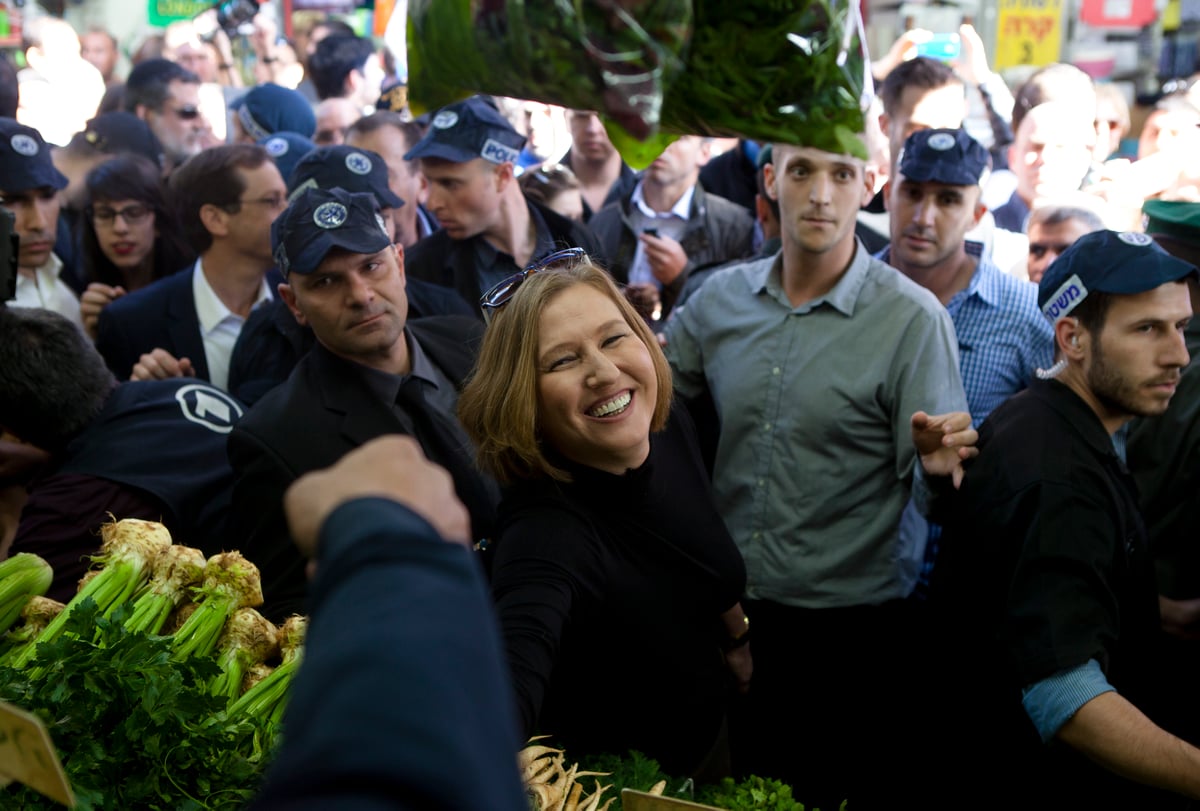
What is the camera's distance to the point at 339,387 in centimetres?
303

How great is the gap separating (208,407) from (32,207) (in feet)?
5.91

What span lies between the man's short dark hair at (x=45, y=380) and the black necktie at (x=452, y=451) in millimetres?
769

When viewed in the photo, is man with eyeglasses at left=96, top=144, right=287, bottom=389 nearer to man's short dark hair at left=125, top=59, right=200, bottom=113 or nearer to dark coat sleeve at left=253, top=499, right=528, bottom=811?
man's short dark hair at left=125, top=59, right=200, bottom=113

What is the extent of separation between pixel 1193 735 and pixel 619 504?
1.75m

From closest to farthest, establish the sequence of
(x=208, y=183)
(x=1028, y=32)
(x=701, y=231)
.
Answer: (x=208, y=183) → (x=701, y=231) → (x=1028, y=32)

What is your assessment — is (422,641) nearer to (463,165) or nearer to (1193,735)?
(1193,735)

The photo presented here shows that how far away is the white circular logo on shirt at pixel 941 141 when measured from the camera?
3879 millimetres

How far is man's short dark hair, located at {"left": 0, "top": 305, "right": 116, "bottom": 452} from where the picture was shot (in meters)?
2.89

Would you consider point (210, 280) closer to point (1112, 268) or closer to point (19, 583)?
point (19, 583)

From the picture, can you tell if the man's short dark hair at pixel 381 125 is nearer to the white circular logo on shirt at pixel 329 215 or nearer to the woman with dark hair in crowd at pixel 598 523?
the white circular logo on shirt at pixel 329 215

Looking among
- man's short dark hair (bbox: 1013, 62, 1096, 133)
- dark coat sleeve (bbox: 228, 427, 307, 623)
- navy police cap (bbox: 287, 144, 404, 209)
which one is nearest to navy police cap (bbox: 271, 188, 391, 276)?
dark coat sleeve (bbox: 228, 427, 307, 623)

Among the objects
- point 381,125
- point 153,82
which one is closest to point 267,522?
point 381,125

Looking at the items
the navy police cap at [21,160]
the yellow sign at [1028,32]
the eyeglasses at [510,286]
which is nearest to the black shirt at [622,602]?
the eyeglasses at [510,286]

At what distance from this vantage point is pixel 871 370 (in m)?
3.32
